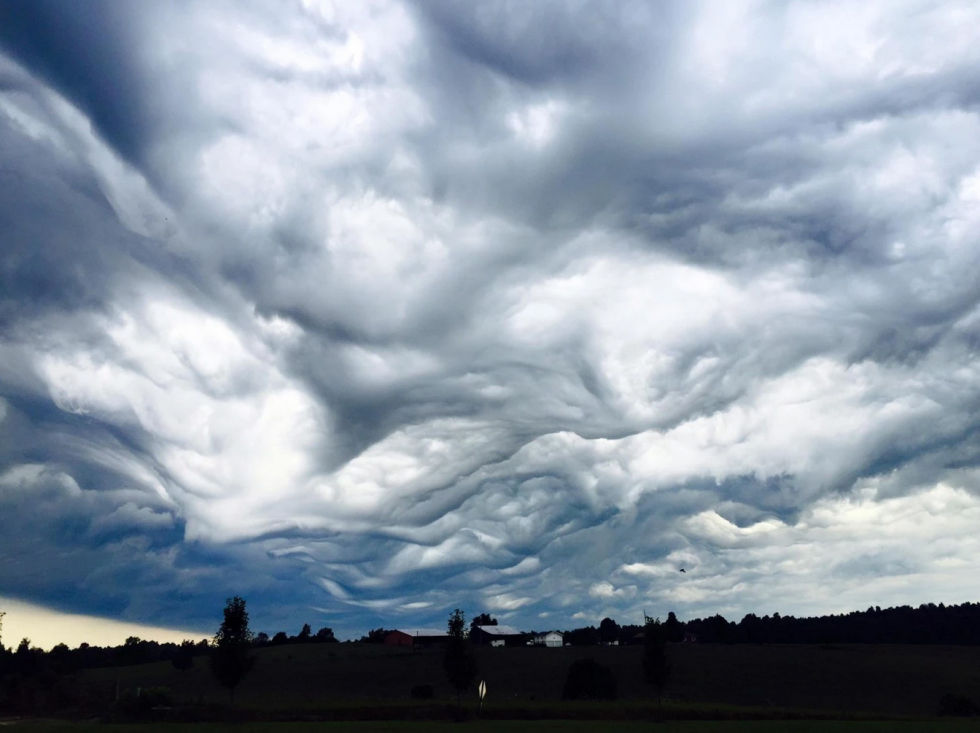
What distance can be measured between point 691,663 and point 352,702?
8083cm

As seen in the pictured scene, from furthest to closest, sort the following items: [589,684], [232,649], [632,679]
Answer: [632,679] → [589,684] → [232,649]

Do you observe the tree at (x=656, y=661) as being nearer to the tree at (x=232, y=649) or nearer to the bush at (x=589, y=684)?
the bush at (x=589, y=684)

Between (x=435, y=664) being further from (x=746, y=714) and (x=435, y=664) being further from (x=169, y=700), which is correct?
(x=746, y=714)

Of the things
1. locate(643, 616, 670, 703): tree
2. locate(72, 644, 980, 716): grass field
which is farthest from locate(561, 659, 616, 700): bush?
locate(643, 616, 670, 703): tree

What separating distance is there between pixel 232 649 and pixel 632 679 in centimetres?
7382

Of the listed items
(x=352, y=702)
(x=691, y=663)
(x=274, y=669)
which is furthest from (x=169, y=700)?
(x=691, y=663)

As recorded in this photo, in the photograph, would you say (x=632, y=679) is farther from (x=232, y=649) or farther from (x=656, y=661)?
(x=232, y=649)

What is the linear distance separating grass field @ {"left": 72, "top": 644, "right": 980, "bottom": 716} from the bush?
294 centimetres

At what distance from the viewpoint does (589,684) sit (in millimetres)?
133375

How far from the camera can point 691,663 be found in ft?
546

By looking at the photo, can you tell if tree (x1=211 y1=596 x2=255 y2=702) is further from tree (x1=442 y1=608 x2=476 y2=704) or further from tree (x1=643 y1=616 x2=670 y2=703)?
tree (x1=643 y1=616 x2=670 y2=703)

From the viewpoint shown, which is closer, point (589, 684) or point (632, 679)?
point (589, 684)

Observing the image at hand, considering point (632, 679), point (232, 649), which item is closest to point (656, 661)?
point (632, 679)

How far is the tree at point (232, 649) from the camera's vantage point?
112m
